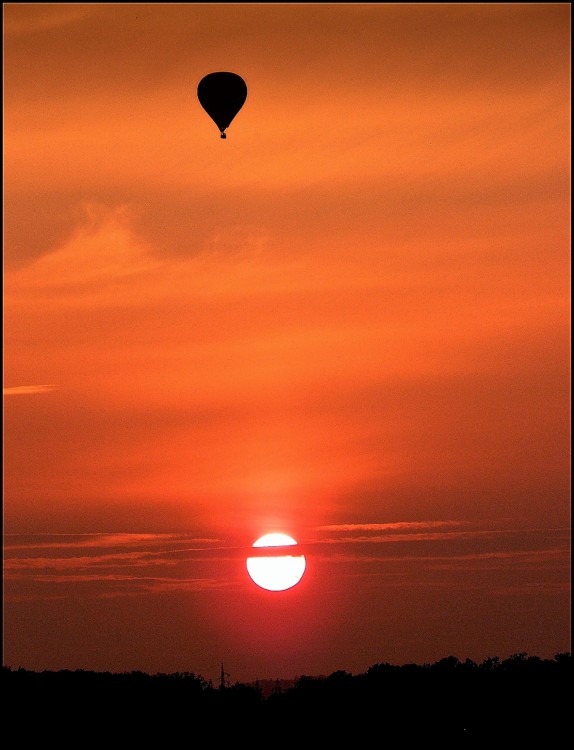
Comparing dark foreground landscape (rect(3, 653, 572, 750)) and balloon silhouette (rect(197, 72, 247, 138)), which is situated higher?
balloon silhouette (rect(197, 72, 247, 138))

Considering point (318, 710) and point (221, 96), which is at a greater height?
point (221, 96)

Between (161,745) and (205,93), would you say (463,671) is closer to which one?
(161,745)

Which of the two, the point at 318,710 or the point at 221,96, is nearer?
the point at 221,96

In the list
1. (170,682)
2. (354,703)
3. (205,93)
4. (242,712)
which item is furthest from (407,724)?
(205,93)
